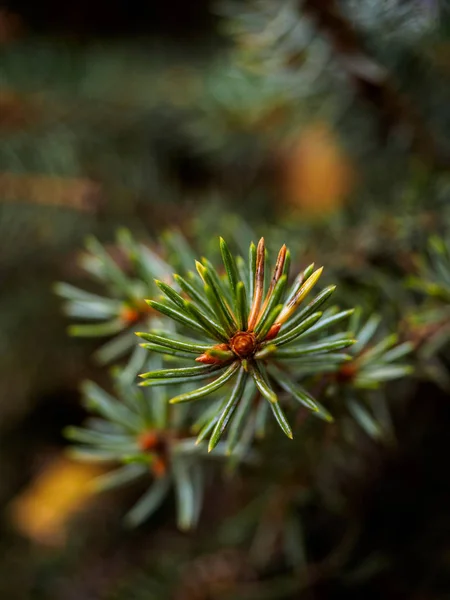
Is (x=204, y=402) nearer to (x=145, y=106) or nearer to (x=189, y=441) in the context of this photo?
(x=189, y=441)

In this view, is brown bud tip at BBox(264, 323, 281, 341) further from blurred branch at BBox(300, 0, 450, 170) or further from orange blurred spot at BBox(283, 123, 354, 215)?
orange blurred spot at BBox(283, 123, 354, 215)

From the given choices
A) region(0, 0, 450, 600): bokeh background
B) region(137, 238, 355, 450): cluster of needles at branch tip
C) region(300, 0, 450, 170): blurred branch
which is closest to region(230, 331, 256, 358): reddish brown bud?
region(137, 238, 355, 450): cluster of needles at branch tip

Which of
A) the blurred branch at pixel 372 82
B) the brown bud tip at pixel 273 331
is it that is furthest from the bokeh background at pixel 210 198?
the brown bud tip at pixel 273 331

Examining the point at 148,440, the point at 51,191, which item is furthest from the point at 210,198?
the point at 148,440

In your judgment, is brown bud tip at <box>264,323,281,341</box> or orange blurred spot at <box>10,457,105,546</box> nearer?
brown bud tip at <box>264,323,281,341</box>

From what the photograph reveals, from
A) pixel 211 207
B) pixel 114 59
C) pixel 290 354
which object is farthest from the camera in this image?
pixel 114 59

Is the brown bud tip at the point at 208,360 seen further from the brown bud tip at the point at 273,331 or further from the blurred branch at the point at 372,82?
the blurred branch at the point at 372,82

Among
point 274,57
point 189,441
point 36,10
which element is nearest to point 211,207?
point 274,57

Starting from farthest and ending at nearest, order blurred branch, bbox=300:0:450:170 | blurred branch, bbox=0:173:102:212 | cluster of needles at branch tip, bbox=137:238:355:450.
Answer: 1. blurred branch, bbox=0:173:102:212
2. blurred branch, bbox=300:0:450:170
3. cluster of needles at branch tip, bbox=137:238:355:450
